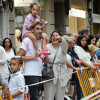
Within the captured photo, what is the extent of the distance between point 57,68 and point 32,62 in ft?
2.01

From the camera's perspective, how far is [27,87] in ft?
19.8

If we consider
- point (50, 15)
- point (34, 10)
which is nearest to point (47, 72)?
point (34, 10)

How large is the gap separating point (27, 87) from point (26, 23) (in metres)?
1.64

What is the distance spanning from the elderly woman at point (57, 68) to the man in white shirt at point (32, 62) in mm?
360

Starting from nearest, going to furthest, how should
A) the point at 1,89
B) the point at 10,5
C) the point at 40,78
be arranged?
the point at 1,89 → the point at 40,78 → the point at 10,5

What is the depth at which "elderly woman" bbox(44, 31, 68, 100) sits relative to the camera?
271 inches

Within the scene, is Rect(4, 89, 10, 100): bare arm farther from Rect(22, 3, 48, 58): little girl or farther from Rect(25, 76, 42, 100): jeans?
Rect(22, 3, 48, 58): little girl

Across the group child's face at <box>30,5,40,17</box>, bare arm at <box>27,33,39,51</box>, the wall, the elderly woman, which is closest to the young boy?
bare arm at <box>27,33,39,51</box>

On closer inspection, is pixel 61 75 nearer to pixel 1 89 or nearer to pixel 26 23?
pixel 26 23

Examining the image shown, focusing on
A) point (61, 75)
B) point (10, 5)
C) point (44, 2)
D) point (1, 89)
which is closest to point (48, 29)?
point (44, 2)

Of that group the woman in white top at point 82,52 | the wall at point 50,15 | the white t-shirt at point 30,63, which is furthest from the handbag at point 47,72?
the wall at point 50,15

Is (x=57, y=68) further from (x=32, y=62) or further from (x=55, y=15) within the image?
(x=55, y=15)

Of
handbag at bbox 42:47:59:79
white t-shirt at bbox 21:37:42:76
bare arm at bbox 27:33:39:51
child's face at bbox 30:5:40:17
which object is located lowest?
handbag at bbox 42:47:59:79

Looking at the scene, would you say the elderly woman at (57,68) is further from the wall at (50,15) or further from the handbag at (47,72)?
the wall at (50,15)
